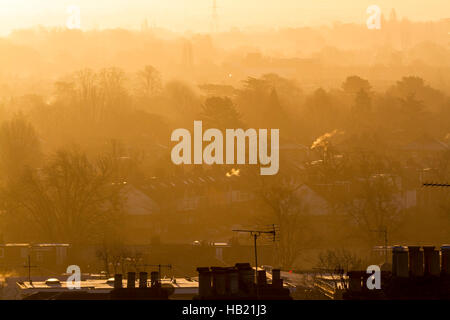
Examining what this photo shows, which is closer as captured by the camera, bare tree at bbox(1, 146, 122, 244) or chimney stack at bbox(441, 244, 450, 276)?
chimney stack at bbox(441, 244, 450, 276)

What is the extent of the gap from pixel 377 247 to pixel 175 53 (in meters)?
140

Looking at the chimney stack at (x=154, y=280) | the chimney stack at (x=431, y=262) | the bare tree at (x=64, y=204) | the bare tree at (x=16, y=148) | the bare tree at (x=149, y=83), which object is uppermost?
the bare tree at (x=149, y=83)

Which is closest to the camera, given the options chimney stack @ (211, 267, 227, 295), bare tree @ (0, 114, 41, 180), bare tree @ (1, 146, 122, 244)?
chimney stack @ (211, 267, 227, 295)

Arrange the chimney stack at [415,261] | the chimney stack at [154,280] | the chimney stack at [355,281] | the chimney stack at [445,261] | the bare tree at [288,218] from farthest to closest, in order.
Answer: the bare tree at [288,218]
the chimney stack at [154,280]
the chimney stack at [355,281]
the chimney stack at [445,261]
the chimney stack at [415,261]

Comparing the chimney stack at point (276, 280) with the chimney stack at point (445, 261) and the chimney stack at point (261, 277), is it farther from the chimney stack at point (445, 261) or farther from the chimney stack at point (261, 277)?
the chimney stack at point (445, 261)

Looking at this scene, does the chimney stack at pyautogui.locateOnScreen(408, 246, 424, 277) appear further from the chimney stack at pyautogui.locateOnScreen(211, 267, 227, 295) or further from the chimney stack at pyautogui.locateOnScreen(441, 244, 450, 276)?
the chimney stack at pyautogui.locateOnScreen(211, 267, 227, 295)

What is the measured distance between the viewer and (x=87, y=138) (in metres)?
114

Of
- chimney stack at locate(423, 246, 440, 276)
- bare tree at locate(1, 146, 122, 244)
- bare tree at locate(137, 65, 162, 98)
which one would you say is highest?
bare tree at locate(137, 65, 162, 98)

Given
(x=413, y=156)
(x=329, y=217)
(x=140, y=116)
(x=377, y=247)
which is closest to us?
(x=377, y=247)

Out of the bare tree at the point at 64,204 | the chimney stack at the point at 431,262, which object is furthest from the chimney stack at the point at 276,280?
the bare tree at the point at 64,204

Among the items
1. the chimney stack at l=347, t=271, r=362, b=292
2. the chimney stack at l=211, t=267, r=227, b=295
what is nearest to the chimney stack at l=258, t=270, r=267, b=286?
the chimney stack at l=347, t=271, r=362, b=292

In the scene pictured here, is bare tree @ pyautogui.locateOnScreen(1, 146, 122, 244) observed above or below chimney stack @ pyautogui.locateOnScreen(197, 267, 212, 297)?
above
